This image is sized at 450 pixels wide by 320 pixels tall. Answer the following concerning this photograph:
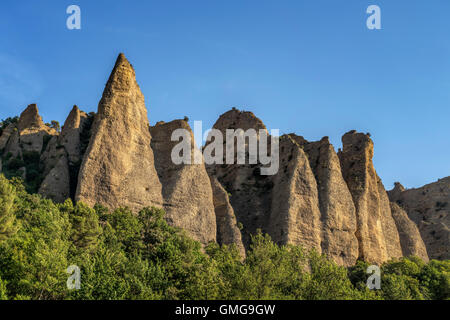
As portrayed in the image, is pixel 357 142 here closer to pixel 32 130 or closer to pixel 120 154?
pixel 120 154

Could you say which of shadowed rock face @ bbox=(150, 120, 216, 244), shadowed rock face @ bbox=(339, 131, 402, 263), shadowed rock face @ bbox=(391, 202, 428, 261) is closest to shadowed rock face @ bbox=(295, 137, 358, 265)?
shadowed rock face @ bbox=(339, 131, 402, 263)

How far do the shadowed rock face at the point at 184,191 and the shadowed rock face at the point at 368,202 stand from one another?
21826 mm

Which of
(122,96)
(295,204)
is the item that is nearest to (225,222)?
(295,204)

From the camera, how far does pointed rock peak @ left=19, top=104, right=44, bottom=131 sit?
63.8m

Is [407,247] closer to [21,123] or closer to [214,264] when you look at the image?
[214,264]

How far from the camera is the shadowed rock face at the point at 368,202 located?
67688mm

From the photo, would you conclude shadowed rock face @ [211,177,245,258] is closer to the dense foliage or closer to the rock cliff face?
the rock cliff face

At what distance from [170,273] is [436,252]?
6529 centimetres

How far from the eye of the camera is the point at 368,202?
72.4 m

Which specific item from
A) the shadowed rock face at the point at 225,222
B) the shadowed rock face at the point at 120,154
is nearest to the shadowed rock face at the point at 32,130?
the shadowed rock face at the point at 120,154

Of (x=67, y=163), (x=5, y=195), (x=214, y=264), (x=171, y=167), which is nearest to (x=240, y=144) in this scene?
(x=171, y=167)

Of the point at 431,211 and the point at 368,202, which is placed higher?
the point at 431,211

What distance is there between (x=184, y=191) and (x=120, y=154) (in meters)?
8.20

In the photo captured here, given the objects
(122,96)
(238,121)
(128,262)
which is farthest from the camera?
(238,121)
